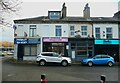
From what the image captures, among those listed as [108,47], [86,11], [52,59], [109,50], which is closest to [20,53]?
[52,59]

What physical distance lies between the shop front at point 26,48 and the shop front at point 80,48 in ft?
16.9

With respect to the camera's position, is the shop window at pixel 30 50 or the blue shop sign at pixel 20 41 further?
the shop window at pixel 30 50

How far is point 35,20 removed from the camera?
116 feet

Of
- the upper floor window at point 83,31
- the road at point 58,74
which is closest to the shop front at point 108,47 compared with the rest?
the upper floor window at point 83,31

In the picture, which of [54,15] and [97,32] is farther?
[54,15]

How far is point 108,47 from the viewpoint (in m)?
35.9

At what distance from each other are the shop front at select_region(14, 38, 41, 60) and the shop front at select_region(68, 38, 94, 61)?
5145 mm

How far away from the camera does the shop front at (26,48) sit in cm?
3519

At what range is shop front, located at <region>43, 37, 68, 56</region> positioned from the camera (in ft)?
116

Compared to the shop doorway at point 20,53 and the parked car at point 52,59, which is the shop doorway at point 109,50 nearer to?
the parked car at point 52,59

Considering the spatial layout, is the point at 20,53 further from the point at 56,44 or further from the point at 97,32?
the point at 97,32

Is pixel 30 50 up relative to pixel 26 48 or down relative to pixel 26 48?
down

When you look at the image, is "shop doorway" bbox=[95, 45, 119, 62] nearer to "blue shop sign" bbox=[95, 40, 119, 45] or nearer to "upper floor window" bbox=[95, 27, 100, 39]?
"blue shop sign" bbox=[95, 40, 119, 45]

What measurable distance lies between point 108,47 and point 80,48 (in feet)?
14.4
